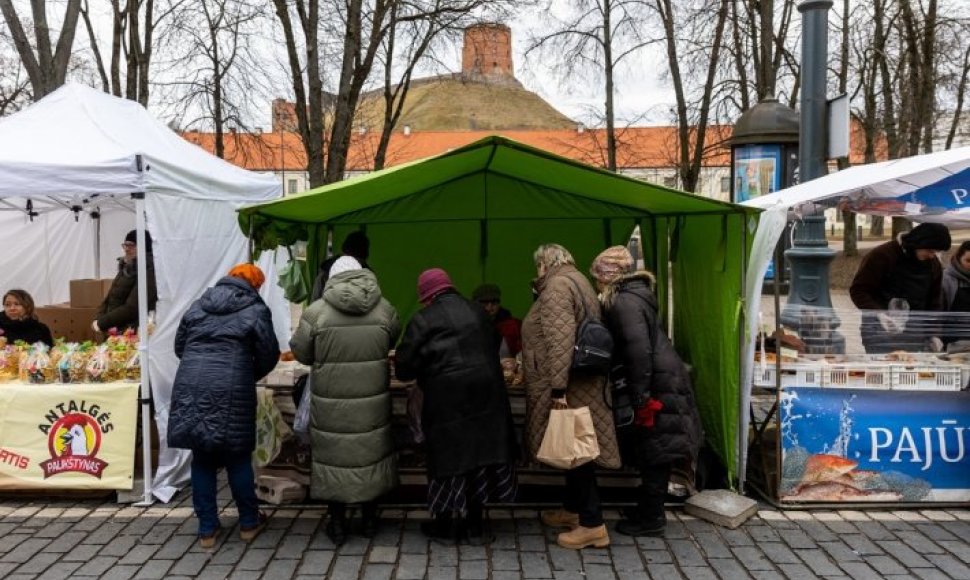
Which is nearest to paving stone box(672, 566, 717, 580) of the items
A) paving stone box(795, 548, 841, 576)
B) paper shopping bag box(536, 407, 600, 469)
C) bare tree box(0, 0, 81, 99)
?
paving stone box(795, 548, 841, 576)

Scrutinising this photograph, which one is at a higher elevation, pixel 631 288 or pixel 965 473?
pixel 631 288

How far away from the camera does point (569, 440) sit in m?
4.12

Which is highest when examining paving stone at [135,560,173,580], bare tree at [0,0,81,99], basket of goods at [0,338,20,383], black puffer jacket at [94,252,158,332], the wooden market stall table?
bare tree at [0,0,81,99]

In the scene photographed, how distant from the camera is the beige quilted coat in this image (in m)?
4.16

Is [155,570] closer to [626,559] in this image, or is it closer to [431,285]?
[431,285]

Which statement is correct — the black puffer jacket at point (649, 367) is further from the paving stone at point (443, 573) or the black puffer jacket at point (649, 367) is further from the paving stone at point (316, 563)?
the paving stone at point (316, 563)

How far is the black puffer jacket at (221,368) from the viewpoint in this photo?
423 cm

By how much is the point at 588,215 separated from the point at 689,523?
347 centimetres

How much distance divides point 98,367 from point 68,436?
49 centimetres

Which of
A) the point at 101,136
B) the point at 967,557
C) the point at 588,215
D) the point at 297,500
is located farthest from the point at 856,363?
the point at 101,136

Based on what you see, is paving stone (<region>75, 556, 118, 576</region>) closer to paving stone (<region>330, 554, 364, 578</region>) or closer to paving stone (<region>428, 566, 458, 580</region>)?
paving stone (<region>330, 554, 364, 578</region>)

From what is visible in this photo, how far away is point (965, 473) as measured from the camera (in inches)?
195

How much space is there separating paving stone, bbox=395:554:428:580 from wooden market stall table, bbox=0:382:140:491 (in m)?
2.14

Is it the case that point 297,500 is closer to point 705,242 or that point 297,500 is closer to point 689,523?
point 689,523
